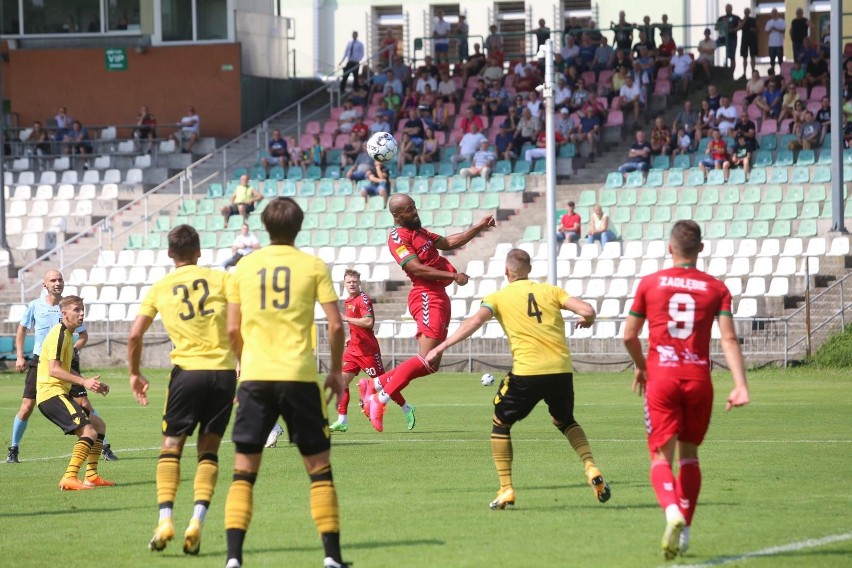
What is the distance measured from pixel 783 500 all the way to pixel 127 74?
35.6m

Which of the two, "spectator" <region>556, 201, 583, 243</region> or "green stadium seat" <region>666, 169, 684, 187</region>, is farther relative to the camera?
"green stadium seat" <region>666, 169, 684, 187</region>

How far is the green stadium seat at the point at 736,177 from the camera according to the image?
103ft

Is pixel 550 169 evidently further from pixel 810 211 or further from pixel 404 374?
pixel 404 374

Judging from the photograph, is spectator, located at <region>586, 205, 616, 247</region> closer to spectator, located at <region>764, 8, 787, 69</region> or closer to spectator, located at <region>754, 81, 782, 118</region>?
spectator, located at <region>754, 81, 782, 118</region>

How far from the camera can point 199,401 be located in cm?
933

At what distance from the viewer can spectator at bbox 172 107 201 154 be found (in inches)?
1585

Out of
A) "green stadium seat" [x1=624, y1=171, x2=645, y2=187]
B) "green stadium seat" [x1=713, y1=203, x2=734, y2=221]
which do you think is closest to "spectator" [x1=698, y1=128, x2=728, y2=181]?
"green stadium seat" [x1=624, y1=171, x2=645, y2=187]

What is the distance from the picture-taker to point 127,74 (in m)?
43.4

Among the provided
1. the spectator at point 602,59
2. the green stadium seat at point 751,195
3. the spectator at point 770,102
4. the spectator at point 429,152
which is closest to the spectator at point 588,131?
the spectator at point 602,59

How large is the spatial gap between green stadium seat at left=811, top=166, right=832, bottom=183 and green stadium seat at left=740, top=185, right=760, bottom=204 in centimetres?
130

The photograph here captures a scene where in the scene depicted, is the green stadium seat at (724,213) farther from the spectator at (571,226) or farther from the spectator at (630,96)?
the spectator at (630,96)

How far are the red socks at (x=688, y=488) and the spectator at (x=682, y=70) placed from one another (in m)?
30.3

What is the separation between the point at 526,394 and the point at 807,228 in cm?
2008

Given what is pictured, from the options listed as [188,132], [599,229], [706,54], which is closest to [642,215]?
[599,229]
